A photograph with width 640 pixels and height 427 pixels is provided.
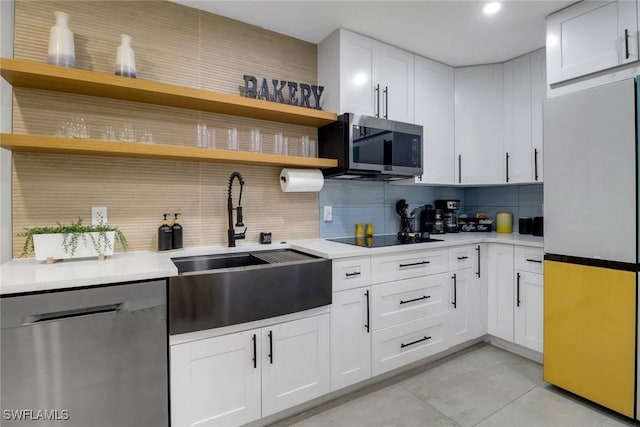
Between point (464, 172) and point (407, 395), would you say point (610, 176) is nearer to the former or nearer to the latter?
point (464, 172)

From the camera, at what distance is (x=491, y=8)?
2.04 m

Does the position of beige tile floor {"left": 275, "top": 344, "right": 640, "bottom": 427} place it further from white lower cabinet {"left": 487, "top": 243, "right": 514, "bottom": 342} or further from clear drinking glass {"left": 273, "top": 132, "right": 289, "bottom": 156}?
clear drinking glass {"left": 273, "top": 132, "right": 289, "bottom": 156}

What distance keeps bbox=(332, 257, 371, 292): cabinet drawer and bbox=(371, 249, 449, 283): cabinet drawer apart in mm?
57

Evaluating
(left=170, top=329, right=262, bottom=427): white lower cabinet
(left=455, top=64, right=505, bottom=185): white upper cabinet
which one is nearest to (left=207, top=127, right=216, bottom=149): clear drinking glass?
(left=170, top=329, right=262, bottom=427): white lower cabinet

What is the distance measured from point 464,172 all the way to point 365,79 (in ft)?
4.37

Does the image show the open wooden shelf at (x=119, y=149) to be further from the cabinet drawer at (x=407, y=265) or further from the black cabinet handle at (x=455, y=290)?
the black cabinet handle at (x=455, y=290)

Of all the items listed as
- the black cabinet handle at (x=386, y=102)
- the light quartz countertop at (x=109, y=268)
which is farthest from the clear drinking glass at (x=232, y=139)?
the black cabinet handle at (x=386, y=102)

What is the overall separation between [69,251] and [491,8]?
2.86 meters

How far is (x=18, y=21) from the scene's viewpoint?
1.62m

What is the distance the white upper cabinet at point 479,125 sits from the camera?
2844 millimetres

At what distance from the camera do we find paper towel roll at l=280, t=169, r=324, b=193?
2.19 m

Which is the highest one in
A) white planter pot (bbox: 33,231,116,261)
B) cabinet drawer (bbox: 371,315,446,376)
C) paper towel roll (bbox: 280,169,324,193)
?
paper towel roll (bbox: 280,169,324,193)

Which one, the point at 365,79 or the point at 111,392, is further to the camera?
the point at 365,79

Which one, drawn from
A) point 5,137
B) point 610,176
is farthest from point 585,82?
point 5,137
